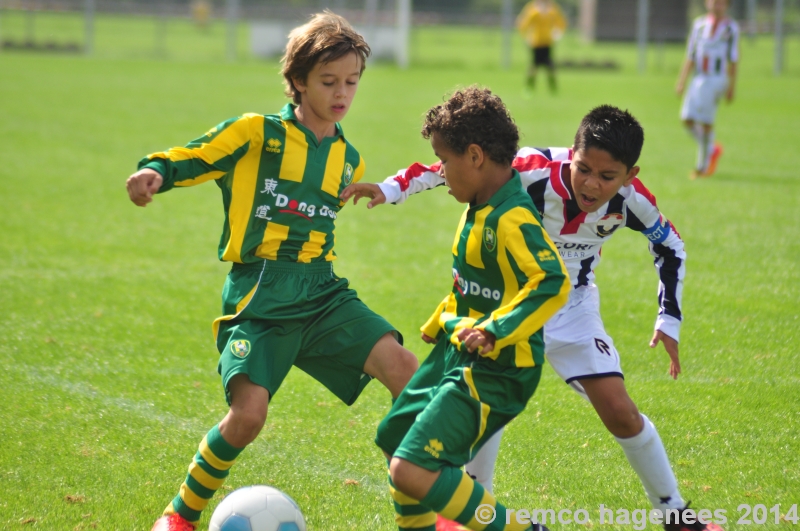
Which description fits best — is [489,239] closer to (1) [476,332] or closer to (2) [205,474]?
(1) [476,332]

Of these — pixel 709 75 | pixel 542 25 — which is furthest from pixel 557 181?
pixel 542 25

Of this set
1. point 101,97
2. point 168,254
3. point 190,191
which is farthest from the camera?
point 101,97

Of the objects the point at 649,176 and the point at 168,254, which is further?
the point at 649,176

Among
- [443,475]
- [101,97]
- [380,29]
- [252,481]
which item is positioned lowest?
[252,481]

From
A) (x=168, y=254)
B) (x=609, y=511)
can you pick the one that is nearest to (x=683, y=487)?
(x=609, y=511)

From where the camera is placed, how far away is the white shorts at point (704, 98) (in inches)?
418

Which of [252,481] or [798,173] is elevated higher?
[798,173]

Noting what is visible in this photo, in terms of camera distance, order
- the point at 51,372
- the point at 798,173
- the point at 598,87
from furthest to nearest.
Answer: the point at 598,87, the point at 798,173, the point at 51,372

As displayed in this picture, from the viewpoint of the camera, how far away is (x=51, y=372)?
4.64 m

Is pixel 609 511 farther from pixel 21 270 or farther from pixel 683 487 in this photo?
pixel 21 270

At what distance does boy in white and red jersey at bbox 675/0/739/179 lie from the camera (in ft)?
34.8

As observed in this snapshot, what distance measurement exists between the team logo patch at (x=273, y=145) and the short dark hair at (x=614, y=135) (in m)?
1.15

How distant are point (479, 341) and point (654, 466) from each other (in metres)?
0.96

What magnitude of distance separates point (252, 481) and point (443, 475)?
121 cm
